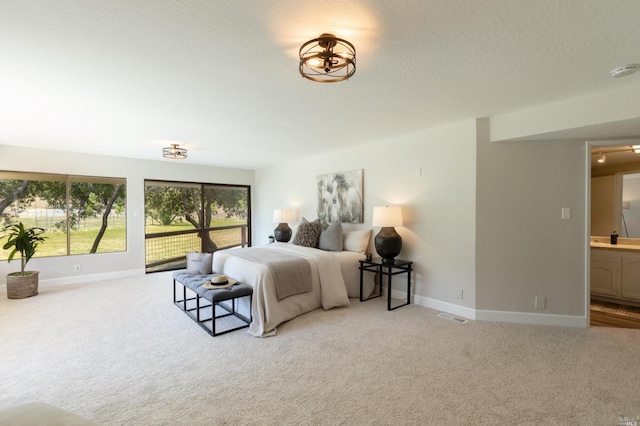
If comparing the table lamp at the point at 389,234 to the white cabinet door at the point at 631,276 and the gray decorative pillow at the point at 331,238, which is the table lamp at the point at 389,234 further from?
the white cabinet door at the point at 631,276

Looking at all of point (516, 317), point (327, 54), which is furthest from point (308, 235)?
point (327, 54)

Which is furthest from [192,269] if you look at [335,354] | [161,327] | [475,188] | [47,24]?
[475,188]

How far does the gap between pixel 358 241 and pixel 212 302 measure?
2.36 metres

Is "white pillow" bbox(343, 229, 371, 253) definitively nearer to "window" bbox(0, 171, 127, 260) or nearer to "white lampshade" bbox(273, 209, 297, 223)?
"white lampshade" bbox(273, 209, 297, 223)

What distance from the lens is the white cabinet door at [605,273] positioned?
13.1 ft

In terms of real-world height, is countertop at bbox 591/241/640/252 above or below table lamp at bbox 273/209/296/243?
below

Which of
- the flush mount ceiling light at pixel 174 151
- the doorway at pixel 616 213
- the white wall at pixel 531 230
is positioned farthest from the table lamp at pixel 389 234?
the flush mount ceiling light at pixel 174 151

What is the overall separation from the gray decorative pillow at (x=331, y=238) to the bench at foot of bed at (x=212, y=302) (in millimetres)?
1616

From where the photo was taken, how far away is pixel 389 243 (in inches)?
153

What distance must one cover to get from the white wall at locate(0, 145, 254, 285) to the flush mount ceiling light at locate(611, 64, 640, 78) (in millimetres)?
6585

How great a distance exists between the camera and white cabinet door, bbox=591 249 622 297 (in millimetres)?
3994

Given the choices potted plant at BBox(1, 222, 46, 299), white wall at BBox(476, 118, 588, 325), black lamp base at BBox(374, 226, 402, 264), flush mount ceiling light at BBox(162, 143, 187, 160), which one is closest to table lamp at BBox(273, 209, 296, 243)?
flush mount ceiling light at BBox(162, 143, 187, 160)

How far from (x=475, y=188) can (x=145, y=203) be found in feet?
19.6

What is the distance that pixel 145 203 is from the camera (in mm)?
6000
